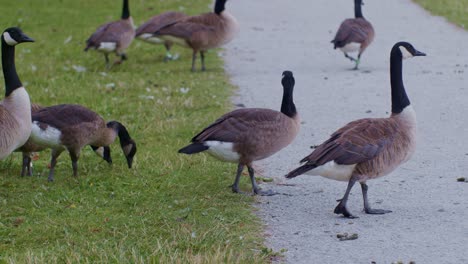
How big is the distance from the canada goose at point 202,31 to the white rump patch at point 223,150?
660cm

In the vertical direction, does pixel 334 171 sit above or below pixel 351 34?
above

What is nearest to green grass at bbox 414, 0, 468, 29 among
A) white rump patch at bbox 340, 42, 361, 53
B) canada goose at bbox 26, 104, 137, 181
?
white rump patch at bbox 340, 42, 361, 53

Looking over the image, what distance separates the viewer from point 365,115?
988 centimetres

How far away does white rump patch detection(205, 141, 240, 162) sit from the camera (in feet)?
22.0

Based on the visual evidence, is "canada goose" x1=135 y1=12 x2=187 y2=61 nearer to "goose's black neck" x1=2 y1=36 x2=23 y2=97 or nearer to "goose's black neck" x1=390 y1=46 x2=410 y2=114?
"goose's black neck" x1=2 y1=36 x2=23 y2=97

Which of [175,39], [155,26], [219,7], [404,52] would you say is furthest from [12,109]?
[219,7]

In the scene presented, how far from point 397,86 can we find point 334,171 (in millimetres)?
1142

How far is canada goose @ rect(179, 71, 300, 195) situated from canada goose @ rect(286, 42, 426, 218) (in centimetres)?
67

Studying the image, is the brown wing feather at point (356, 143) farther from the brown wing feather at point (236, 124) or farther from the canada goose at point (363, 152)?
the brown wing feather at point (236, 124)

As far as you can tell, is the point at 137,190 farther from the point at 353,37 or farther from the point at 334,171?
the point at 353,37

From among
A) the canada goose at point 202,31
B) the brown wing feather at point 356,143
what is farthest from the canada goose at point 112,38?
the brown wing feather at point 356,143

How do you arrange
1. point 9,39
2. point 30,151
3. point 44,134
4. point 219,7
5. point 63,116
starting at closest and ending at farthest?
point 9,39, point 44,134, point 63,116, point 30,151, point 219,7

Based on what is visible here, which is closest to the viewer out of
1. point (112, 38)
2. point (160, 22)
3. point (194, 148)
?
point (194, 148)

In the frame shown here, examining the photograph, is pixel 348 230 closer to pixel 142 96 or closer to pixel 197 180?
pixel 197 180
